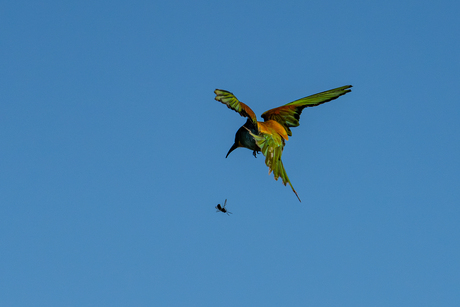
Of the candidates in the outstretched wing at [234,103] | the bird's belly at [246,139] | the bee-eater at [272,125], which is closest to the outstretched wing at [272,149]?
the bee-eater at [272,125]

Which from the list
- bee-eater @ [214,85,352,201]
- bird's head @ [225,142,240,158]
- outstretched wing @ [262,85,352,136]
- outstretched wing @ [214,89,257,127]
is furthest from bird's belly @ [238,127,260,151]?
outstretched wing @ [262,85,352,136]

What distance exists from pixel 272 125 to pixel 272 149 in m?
1.43

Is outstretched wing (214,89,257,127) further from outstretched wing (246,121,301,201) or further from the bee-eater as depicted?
outstretched wing (246,121,301,201)

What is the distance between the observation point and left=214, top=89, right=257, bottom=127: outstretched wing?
1269 centimetres

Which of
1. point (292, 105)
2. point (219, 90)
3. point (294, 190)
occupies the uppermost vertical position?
point (292, 105)

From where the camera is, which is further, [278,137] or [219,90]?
[278,137]

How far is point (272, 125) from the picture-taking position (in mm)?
15836

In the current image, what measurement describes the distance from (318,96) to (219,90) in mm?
4897

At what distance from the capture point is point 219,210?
17.8 meters

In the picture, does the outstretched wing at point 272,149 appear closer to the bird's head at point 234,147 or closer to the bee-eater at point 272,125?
the bee-eater at point 272,125

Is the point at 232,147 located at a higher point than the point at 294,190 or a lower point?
higher

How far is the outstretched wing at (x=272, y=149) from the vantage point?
1416 cm

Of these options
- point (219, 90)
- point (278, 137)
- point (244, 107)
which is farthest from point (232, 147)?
point (219, 90)

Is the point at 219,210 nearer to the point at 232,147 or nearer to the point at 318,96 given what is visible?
the point at 232,147
